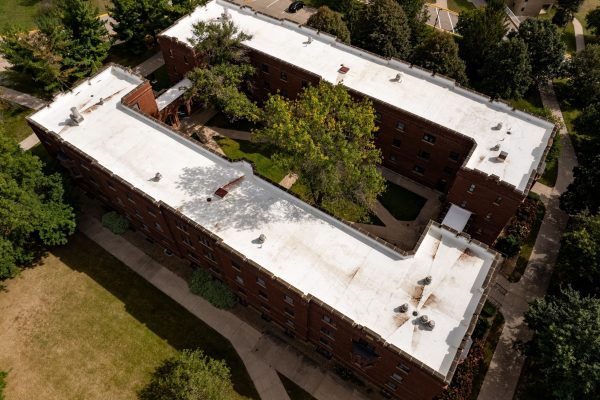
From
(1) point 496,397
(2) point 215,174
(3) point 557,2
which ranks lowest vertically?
→ (1) point 496,397

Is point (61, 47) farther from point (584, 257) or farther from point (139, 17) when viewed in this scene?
point (584, 257)

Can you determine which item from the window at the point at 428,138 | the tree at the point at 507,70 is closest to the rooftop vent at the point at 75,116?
the window at the point at 428,138

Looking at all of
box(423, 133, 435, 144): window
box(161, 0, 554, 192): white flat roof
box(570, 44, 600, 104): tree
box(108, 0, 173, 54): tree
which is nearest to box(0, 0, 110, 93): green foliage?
box(108, 0, 173, 54): tree

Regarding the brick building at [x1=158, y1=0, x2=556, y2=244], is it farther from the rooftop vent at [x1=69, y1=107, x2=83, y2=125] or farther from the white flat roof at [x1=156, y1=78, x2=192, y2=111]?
the rooftop vent at [x1=69, y1=107, x2=83, y2=125]

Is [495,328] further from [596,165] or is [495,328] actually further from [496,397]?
[596,165]

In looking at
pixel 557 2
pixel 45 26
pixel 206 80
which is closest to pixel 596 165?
pixel 206 80
